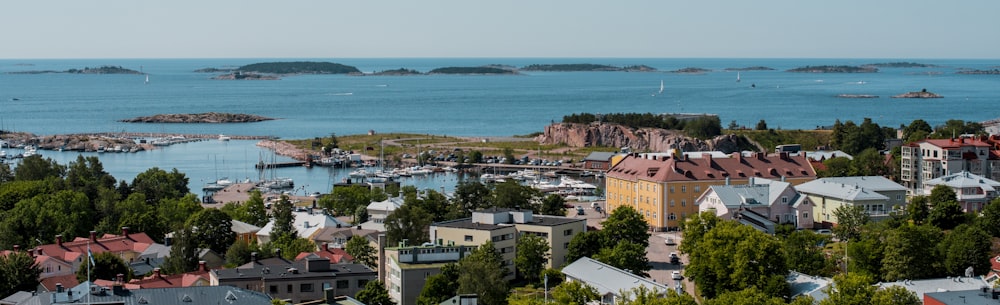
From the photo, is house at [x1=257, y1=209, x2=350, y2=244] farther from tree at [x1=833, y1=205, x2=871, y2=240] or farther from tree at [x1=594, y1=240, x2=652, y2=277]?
tree at [x1=833, y1=205, x2=871, y2=240]

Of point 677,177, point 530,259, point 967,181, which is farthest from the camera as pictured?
point 967,181

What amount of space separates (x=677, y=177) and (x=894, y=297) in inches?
764

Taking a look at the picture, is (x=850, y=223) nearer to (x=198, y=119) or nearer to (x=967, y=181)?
(x=967, y=181)

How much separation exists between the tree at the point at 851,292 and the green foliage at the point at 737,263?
3936 millimetres

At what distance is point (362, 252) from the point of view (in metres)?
39.7

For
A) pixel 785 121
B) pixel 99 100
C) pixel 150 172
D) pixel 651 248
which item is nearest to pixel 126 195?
pixel 150 172

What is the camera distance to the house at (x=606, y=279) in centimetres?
3247

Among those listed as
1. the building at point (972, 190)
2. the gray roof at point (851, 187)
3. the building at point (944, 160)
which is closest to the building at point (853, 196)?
the gray roof at point (851, 187)

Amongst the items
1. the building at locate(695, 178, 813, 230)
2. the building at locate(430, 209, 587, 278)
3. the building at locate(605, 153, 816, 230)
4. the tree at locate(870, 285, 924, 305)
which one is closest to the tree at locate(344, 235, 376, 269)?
the building at locate(430, 209, 587, 278)

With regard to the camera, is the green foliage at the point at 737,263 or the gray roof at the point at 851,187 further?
the gray roof at the point at 851,187

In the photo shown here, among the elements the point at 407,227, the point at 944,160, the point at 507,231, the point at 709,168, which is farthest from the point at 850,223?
the point at 407,227

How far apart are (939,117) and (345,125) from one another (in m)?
64.1

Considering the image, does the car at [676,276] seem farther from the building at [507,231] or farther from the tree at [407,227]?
the tree at [407,227]

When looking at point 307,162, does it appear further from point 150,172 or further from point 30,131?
point 30,131
